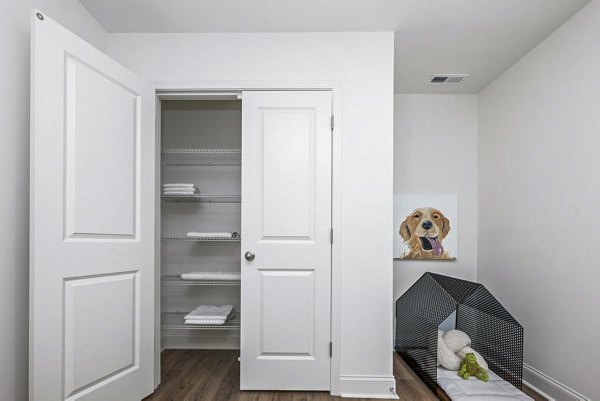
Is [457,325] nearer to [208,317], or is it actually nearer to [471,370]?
[471,370]

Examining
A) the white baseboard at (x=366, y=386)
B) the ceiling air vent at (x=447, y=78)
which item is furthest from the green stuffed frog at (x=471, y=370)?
the ceiling air vent at (x=447, y=78)

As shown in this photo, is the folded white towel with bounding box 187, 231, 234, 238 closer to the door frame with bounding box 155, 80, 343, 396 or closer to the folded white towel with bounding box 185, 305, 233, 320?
the folded white towel with bounding box 185, 305, 233, 320

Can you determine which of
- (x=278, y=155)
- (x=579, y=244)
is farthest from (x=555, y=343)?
(x=278, y=155)

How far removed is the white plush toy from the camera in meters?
2.93

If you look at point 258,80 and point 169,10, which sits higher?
point 169,10

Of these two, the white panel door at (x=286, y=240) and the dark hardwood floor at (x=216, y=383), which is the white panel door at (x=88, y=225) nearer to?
the dark hardwood floor at (x=216, y=383)

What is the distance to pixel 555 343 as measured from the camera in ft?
8.50

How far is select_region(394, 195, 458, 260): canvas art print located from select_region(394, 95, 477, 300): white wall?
64 millimetres

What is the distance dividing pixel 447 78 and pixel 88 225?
3093 mm

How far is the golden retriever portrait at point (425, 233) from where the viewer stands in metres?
3.84

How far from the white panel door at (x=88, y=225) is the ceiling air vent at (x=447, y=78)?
2433mm

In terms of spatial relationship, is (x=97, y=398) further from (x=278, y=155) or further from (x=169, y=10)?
(x=169, y=10)

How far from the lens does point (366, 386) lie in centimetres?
259

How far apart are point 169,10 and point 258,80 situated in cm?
69
